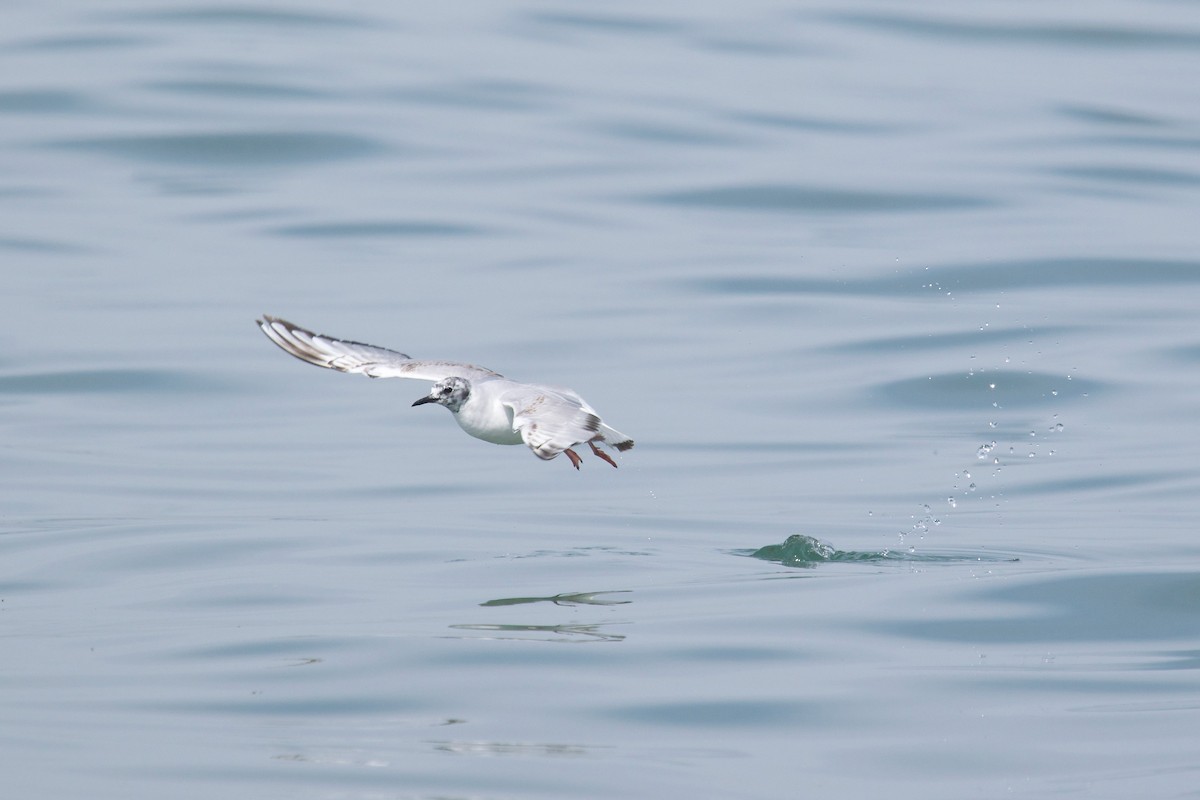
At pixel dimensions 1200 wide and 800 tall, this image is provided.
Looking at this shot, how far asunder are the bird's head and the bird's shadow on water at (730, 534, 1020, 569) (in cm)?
267

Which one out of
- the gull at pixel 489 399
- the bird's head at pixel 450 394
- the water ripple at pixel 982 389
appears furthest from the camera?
the water ripple at pixel 982 389

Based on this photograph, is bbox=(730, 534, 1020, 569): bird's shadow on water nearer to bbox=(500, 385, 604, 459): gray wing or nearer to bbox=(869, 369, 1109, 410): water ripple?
bbox=(500, 385, 604, 459): gray wing

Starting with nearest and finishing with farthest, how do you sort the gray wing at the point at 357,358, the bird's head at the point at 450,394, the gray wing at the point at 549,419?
the gray wing at the point at 549,419 < the bird's head at the point at 450,394 < the gray wing at the point at 357,358

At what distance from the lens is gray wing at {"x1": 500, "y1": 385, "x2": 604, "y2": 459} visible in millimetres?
10562

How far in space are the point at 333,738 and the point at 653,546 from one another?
516 centimetres

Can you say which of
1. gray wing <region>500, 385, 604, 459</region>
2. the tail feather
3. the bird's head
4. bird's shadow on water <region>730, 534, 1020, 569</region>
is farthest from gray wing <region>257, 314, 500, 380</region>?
bird's shadow on water <region>730, 534, 1020, 569</region>

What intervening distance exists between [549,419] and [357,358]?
8.61 ft

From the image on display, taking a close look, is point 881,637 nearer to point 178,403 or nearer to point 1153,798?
point 1153,798

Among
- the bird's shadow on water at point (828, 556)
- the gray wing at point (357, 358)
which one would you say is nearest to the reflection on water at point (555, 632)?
the gray wing at point (357, 358)

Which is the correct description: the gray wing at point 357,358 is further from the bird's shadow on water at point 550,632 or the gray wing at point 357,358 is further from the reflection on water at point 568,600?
the bird's shadow on water at point 550,632

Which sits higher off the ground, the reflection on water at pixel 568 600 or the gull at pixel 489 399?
the gull at pixel 489 399

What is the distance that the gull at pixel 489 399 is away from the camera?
1080 cm

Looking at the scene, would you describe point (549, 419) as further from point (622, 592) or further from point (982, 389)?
point (982, 389)

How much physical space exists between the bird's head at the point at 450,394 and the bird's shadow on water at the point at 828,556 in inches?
105
